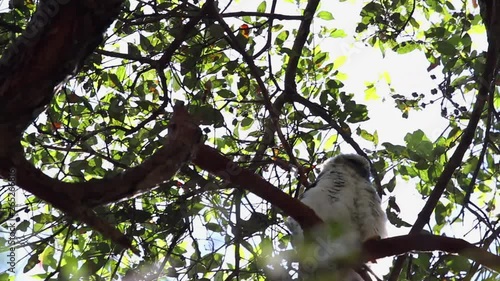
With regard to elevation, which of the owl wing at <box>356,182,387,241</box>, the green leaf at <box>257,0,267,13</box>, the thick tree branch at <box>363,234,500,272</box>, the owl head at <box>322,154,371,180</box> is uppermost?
the green leaf at <box>257,0,267,13</box>

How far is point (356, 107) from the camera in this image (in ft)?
10.8

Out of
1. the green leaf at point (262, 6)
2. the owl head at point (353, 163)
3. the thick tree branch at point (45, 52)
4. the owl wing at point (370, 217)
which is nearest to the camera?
the thick tree branch at point (45, 52)

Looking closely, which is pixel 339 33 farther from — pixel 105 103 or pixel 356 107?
pixel 105 103

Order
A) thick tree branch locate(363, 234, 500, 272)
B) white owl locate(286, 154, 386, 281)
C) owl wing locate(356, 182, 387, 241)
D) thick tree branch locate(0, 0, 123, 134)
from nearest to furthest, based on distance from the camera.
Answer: thick tree branch locate(0, 0, 123, 134)
thick tree branch locate(363, 234, 500, 272)
white owl locate(286, 154, 386, 281)
owl wing locate(356, 182, 387, 241)

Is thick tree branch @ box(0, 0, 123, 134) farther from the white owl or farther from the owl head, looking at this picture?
the owl head

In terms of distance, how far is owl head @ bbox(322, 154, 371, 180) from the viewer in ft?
12.6

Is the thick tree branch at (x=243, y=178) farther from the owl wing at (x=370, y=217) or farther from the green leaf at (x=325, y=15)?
the green leaf at (x=325, y=15)

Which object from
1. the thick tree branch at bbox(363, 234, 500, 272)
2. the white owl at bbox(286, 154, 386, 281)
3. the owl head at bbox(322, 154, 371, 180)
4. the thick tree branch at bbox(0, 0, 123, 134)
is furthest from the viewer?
the owl head at bbox(322, 154, 371, 180)

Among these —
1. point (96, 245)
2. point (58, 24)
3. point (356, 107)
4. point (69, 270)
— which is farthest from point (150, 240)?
point (58, 24)

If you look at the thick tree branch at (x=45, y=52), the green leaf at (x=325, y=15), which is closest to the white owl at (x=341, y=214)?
the green leaf at (x=325, y=15)

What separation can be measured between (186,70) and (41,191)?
1688 mm

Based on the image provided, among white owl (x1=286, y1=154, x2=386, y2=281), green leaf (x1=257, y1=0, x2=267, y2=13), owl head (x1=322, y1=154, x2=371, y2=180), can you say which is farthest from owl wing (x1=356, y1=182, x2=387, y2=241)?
green leaf (x1=257, y1=0, x2=267, y2=13)

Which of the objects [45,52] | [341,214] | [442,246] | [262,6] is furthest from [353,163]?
[45,52]

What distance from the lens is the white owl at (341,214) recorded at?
8.13 feet
